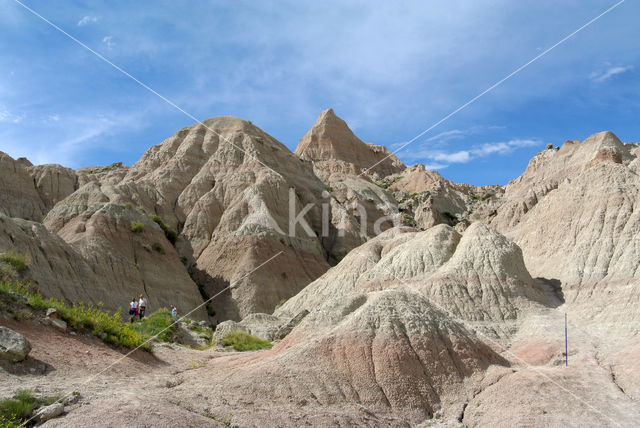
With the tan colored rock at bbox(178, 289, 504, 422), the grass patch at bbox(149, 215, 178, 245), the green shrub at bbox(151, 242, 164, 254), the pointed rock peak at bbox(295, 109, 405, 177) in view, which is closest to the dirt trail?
the tan colored rock at bbox(178, 289, 504, 422)

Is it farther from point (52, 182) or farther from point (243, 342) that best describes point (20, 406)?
point (52, 182)

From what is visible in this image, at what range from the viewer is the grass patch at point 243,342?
84.5ft

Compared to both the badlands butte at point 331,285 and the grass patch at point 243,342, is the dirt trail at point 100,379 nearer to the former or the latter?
the badlands butte at point 331,285

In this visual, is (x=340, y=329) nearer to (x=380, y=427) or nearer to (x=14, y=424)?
(x=380, y=427)

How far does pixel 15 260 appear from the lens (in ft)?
97.3

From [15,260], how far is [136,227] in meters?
16.9

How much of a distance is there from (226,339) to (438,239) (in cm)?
1646

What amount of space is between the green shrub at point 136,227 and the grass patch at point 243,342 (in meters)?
21.4

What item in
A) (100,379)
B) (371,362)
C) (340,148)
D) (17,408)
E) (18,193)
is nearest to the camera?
(17,408)

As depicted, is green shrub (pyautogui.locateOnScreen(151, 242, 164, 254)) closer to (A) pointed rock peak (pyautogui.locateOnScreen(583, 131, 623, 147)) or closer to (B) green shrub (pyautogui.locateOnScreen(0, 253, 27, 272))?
(B) green shrub (pyautogui.locateOnScreen(0, 253, 27, 272))

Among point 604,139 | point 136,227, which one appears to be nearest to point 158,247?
point 136,227

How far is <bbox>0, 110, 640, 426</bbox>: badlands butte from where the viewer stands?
15922 millimetres

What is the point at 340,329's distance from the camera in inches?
743

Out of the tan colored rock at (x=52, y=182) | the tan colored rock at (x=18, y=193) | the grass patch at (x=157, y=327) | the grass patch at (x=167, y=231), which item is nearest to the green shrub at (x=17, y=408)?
the grass patch at (x=157, y=327)
